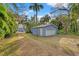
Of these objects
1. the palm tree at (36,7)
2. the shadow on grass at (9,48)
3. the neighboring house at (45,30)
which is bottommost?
the shadow on grass at (9,48)

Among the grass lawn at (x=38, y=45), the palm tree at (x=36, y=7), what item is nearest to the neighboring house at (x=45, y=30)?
Answer: the grass lawn at (x=38, y=45)

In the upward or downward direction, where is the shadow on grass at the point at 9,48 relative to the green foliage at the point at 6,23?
downward

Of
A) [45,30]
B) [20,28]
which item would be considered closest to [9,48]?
[20,28]

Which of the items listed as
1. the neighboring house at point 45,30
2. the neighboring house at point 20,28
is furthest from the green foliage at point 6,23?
the neighboring house at point 45,30

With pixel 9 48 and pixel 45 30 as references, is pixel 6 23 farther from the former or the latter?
pixel 45 30

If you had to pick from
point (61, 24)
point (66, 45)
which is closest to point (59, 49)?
point (66, 45)

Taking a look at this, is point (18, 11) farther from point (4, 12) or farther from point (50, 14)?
point (50, 14)

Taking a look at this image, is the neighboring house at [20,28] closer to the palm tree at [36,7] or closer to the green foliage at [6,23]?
the green foliage at [6,23]

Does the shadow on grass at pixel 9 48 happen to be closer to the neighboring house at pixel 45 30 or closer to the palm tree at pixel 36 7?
Answer: the neighboring house at pixel 45 30
